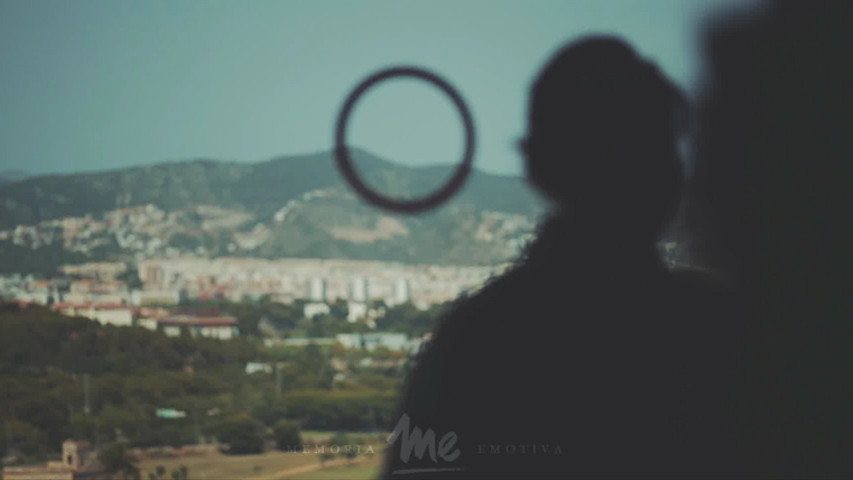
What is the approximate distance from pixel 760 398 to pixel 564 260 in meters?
0.15

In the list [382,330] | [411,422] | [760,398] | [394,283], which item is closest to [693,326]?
[760,398]

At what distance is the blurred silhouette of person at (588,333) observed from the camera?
2.33ft

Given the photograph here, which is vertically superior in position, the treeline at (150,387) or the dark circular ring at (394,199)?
the dark circular ring at (394,199)

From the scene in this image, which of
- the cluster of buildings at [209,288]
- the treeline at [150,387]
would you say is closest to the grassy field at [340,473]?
the treeline at [150,387]

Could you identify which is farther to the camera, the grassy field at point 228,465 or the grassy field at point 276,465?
the grassy field at point 228,465

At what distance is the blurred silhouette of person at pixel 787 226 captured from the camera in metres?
0.79

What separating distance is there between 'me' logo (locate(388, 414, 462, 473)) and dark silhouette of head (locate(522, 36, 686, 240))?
165mm

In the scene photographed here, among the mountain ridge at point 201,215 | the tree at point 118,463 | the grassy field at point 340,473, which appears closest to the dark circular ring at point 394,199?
the grassy field at point 340,473

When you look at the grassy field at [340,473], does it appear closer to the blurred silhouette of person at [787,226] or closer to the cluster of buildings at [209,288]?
the blurred silhouette of person at [787,226]

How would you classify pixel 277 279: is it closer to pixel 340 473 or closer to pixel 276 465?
pixel 276 465

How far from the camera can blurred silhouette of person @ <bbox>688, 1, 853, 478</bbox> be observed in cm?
79

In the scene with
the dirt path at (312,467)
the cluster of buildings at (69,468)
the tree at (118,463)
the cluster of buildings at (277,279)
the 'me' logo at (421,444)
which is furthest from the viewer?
the cluster of buildings at (277,279)

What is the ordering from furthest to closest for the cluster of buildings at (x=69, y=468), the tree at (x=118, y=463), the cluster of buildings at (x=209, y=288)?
the cluster of buildings at (x=209, y=288), the tree at (x=118, y=463), the cluster of buildings at (x=69, y=468)

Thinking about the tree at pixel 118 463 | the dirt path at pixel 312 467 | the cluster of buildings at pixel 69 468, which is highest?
the dirt path at pixel 312 467
